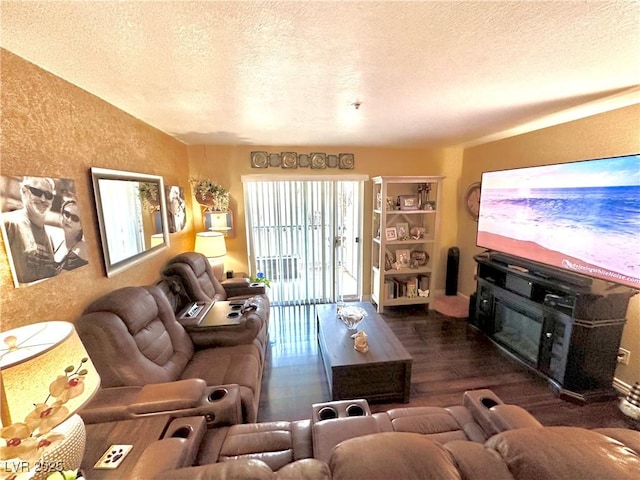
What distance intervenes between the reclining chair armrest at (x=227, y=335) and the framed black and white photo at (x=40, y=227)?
106 cm

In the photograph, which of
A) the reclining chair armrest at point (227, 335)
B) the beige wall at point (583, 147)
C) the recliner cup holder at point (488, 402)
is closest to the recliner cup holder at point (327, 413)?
the recliner cup holder at point (488, 402)

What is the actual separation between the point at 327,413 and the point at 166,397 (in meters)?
0.84

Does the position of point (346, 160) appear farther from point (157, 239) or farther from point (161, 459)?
point (161, 459)

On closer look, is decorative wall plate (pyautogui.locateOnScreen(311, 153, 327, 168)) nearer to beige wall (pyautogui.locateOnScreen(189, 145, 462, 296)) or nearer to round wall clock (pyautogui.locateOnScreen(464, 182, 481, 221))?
beige wall (pyautogui.locateOnScreen(189, 145, 462, 296))

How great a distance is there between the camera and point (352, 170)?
12.6ft

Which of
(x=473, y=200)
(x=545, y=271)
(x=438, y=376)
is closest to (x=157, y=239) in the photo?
(x=438, y=376)

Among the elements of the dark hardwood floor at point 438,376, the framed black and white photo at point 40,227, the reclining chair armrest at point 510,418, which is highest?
the framed black and white photo at point 40,227

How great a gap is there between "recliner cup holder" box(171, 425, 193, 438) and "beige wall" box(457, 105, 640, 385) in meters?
3.18

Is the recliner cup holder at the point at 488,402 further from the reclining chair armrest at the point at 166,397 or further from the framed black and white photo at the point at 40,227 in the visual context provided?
the framed black and white photo at the point at 40,227

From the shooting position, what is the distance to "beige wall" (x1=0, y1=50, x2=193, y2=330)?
1.15 m

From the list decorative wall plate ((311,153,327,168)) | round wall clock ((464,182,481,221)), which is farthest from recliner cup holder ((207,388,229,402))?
round wall clock ((464,182,481,221))

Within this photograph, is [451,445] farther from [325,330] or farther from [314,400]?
[325,330]

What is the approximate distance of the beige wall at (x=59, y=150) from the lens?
1.15m

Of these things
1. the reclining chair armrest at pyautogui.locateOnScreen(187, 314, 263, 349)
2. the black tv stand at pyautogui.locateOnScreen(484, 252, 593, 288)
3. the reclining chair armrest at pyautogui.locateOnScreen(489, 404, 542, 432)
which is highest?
the black tv stand at pyautogui.locateOnScreen(484, 252, 593, 288)
